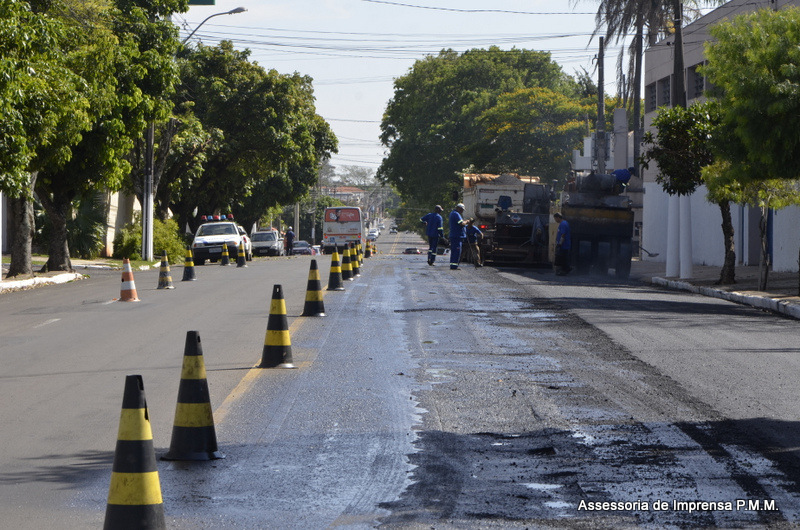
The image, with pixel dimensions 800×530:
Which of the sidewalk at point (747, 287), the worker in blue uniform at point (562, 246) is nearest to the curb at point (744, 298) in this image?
the sidewalk at point (747, 287)

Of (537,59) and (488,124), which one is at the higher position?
(537,59)

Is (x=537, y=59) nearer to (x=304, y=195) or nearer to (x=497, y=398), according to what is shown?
(x=304, y=195)

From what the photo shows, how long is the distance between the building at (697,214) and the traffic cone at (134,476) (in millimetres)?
21520

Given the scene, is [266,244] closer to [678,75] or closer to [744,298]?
[678,75]

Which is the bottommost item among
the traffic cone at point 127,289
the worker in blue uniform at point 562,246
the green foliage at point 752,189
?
the traffic cone at point 127,289

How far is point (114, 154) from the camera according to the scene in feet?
83.9

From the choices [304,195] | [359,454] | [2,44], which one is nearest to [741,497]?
[359,454]

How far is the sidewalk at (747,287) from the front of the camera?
1811 centimetres

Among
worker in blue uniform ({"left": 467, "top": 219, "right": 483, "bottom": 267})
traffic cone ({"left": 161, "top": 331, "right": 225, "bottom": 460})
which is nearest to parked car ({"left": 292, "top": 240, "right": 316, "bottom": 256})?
worker in blue uniform ({"left": 467, "top": 219, "right": 483, "bottom": 267})

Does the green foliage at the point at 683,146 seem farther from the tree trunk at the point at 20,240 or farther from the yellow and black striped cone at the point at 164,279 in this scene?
the tree trunk at the point at 20,240

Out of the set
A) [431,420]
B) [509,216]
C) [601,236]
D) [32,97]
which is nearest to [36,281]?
[32,97]

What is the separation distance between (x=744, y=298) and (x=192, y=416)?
51.0 feet

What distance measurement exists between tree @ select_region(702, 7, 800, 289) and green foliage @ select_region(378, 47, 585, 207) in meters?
45.5

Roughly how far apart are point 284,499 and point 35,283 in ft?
65.2
